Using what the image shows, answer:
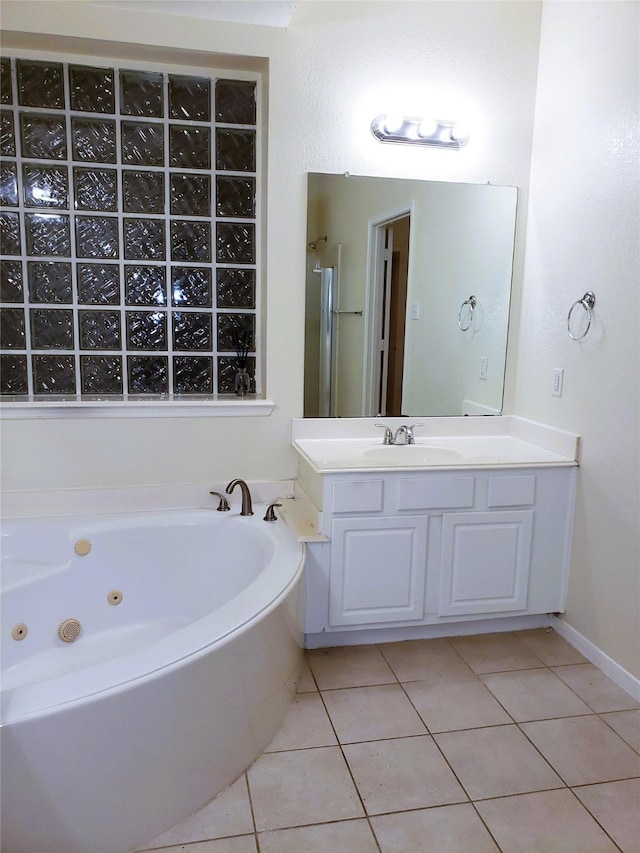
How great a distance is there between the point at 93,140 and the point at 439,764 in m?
2.55

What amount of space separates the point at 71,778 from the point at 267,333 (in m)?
1.76

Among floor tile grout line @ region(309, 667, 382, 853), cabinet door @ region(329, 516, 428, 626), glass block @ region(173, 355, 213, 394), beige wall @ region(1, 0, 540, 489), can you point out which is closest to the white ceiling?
beige wall @ region(1, 0, 540, 489)

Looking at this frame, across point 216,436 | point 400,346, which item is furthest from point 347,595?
point 400,346

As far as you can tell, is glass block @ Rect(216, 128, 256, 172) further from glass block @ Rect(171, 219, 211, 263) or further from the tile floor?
the tile floor

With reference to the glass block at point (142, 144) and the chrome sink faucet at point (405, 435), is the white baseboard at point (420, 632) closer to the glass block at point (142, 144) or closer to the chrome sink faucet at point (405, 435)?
the chrome sink faucet at point (405, 435)

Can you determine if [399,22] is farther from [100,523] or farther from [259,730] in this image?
[259,730]

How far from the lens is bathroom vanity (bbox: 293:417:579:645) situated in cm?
236

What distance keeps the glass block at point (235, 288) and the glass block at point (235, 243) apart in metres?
0.05

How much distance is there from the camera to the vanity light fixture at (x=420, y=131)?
2.62 m

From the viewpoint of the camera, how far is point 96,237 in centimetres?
264

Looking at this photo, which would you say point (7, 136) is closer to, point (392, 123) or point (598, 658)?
point (392, 123)

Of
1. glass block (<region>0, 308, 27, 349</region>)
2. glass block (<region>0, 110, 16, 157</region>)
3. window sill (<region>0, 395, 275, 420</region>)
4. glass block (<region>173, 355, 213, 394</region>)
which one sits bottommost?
window sill (<region>0, 395, 275, 420</region>)

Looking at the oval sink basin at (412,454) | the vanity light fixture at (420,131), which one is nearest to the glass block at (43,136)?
the vanity light fixture at (420,131)

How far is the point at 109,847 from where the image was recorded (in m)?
1.52
